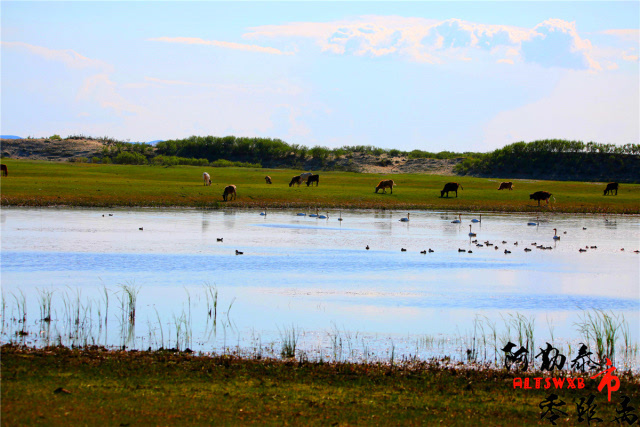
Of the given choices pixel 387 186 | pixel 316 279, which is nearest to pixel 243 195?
pixel 387 186

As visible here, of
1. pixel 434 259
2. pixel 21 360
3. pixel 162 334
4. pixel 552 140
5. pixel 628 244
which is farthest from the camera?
pixel 552 140

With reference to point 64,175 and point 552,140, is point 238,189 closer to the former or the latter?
point 64,175

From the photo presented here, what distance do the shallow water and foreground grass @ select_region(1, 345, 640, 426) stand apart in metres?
1.79

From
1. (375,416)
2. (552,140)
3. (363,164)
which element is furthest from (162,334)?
(552,140)

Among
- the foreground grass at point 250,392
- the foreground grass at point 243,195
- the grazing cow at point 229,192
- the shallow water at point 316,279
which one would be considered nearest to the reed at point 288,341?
the shallow water at point 316,279

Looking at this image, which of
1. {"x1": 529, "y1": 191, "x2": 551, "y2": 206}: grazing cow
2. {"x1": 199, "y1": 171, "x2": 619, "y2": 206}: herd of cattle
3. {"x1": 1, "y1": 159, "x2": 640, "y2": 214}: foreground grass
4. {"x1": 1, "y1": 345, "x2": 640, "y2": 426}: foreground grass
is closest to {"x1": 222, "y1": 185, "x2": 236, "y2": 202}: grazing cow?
{"x1": 199, "y1": 171, "x2": 619, "y2": 206}: herd of cattle

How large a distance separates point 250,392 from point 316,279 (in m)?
11.5

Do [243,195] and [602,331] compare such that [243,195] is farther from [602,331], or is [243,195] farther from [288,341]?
[288,341]

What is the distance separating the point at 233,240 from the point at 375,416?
2215 cm

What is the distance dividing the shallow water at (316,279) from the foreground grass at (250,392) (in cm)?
179

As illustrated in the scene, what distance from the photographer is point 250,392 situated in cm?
1007

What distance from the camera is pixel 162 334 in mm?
13672

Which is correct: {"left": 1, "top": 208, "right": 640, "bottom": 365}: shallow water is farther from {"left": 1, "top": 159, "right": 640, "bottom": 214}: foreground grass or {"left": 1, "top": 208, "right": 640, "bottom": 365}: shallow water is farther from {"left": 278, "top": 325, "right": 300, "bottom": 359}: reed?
{"left": 1, "top": 159, "right": 640, "bottom": 214}: foreground grass

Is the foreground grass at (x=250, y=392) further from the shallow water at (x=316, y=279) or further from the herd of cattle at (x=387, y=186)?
the herd of cattle at (x=387, y=186)
